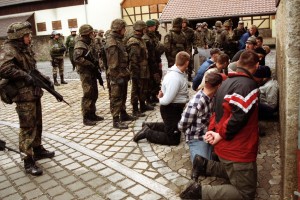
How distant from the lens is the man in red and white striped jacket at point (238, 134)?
345cm

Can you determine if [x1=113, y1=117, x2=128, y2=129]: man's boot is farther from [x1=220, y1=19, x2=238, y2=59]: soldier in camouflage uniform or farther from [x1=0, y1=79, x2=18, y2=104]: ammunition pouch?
[x1=220, y1=19, x2=238, y2=59]: soldier in camouflage uniform

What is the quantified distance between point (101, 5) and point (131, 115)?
2269 centimetres

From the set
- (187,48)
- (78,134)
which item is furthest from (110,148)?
(187,48)

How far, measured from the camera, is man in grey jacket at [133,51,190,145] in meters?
5.16

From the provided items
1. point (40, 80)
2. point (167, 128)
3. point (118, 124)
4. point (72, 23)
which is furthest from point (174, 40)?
point (72, 23)

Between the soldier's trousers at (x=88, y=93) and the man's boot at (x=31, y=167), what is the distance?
2.38 meters

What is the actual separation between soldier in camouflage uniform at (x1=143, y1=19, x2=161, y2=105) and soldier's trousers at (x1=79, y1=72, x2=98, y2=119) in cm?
168

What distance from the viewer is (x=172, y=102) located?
5.29m

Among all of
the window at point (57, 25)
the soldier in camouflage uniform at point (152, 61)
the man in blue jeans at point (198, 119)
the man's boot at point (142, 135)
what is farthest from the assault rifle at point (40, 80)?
the window at point (57, 25)

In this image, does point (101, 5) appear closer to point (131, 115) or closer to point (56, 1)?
point (56, 1)

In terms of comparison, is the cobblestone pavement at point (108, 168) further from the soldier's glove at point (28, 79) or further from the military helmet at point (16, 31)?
the military helmet at point (16, 31)

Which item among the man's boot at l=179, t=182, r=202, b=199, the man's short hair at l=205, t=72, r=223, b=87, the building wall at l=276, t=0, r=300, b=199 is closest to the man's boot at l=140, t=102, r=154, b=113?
the man's short hair at l=205, t=72, r=223, b=87

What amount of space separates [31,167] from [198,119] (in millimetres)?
2633

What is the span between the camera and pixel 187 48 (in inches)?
386
